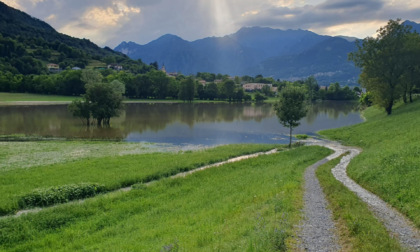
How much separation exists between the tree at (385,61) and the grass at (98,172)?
147 feet

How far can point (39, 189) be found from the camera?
832 inches

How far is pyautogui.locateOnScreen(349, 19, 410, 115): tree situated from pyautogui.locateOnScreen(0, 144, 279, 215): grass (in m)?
45.0

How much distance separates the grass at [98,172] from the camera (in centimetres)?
2208

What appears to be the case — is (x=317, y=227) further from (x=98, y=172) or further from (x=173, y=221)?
(x=98, y=172)

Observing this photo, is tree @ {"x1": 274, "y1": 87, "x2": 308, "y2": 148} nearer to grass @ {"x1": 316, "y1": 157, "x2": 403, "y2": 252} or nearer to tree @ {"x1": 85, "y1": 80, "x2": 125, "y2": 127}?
grass @ {"x1": 316, "y1": 157, "x2": 403, "y2": 252}

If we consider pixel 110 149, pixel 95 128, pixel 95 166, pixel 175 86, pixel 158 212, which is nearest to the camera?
pixel 158 212

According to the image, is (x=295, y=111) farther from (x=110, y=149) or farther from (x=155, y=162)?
(x=110, y=149)

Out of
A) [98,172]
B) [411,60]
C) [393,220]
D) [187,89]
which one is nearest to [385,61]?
[411,60]

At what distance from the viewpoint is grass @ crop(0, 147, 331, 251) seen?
1162cm

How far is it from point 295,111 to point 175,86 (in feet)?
490

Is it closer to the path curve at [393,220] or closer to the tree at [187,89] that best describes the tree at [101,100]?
the path curve at [393,220]

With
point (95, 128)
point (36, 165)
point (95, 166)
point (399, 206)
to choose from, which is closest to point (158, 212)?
point (399, 206)

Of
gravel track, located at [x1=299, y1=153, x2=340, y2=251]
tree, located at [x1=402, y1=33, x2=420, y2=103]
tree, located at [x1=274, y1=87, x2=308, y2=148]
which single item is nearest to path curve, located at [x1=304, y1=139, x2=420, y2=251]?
gravel track, located at [x1=299, y1=153, x2=340, y2=251]

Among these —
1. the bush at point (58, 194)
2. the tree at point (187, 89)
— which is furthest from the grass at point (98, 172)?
the tree at point (187, 89)
